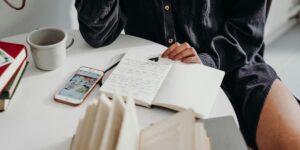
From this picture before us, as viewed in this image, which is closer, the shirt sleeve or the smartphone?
the smartphone

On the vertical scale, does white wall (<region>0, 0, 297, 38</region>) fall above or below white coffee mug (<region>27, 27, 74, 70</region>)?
below

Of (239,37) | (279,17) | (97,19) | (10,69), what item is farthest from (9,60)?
(279,17)

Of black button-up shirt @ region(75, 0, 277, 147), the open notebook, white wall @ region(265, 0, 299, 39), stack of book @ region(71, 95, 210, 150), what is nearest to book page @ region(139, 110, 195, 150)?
stack of book @ region(71, 95, 210, 150)

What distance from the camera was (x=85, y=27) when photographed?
2.93 ft

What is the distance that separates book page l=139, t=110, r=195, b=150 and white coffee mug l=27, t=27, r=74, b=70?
0.29m

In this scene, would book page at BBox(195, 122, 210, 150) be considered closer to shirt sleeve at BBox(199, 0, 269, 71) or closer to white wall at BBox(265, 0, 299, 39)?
shirt sleeve at BBox(199, 0, 269, 71)

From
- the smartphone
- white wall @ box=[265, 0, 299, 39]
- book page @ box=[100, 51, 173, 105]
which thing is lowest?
white wall @ box=[265, 0, 299, 39]

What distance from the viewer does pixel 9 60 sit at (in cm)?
73

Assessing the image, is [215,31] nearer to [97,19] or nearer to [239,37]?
[239,37]

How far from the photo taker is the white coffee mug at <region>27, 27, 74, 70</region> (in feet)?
2.53

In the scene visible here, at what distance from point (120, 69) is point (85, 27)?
17cm

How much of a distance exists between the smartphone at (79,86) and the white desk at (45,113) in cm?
1

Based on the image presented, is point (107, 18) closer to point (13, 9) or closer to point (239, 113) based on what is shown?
point (13, 9)

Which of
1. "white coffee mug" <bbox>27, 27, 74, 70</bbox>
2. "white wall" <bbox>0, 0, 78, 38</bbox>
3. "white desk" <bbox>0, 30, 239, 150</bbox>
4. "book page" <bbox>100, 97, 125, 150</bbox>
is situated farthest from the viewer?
"white wall" <bbox>0, 0, 78, 38</bbox>
